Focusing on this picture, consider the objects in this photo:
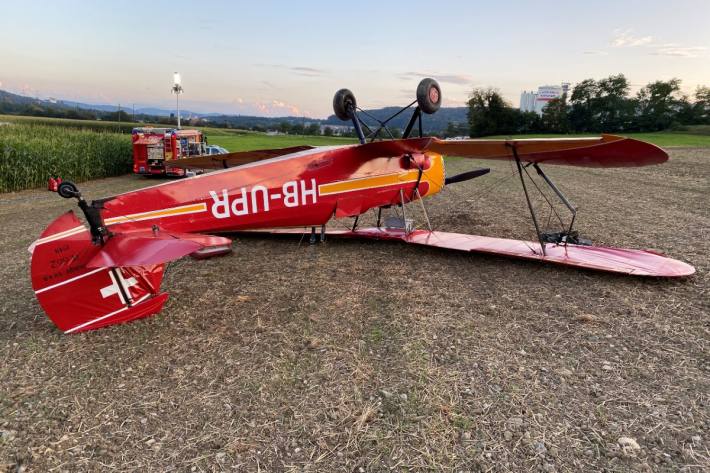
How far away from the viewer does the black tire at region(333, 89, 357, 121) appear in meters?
7.02

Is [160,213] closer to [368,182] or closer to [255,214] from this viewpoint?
[255,214]

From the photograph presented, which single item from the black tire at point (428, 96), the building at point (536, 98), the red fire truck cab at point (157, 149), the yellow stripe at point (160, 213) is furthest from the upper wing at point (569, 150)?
the building at point (536, 98)

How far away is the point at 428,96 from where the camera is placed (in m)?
5.83

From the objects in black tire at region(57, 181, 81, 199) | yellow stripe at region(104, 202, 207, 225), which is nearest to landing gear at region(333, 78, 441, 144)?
yellow stripe at region(104, 202, 207, 225)

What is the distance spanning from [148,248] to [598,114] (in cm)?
9134

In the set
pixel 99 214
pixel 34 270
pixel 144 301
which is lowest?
pixel 144 301

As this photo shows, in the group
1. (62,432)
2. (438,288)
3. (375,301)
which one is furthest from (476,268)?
(62,432)

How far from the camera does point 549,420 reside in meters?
2.77

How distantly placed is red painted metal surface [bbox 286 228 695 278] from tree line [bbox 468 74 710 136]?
66882mm

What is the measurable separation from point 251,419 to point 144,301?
194cm

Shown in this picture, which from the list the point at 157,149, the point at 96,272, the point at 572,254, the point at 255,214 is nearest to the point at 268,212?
the point at 255,214

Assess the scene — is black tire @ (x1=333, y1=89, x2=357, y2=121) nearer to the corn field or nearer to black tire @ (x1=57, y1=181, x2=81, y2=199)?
black tire @ (x1=57, y1=181, x2=81, y2=199)

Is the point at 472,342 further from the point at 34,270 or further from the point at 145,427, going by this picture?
the point at 34,270

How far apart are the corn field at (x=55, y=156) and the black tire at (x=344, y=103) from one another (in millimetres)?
13695
